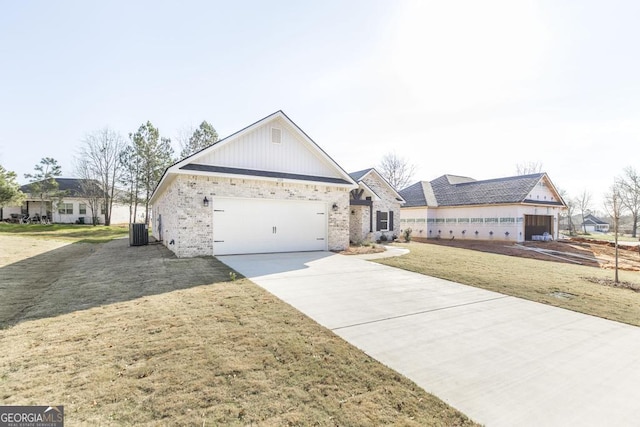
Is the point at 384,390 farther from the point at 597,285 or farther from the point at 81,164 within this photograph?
the point at 81,164

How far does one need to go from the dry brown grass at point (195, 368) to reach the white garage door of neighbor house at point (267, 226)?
19.9 ft

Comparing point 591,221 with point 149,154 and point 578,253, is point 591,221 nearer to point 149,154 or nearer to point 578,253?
point 578,253

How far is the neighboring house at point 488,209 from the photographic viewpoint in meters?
21.7

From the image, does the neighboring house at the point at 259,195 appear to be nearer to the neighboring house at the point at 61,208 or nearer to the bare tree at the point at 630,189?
the neighboring house at the point at 61,208

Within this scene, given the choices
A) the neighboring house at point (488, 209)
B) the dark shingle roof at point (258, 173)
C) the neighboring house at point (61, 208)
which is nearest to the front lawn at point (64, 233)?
the neighboring house at point (61, 208)

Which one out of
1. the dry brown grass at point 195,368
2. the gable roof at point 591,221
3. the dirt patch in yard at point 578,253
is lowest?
the dirt patch in yard at point 578,253

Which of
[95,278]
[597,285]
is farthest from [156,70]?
[597,285]

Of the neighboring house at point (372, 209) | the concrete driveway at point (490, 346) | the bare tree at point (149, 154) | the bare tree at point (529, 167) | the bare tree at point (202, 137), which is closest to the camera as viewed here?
the concrete driveway at point (490, 346)

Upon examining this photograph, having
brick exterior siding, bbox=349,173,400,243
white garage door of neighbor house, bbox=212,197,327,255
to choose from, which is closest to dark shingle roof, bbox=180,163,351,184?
white garage door of neighbor house, bbox=212,197,327,255

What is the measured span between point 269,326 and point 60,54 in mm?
13426

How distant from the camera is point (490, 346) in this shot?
4129 millimetres

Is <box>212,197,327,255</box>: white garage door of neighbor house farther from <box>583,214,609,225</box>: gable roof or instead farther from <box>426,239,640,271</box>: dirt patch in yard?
<box>583,214,609,225</box>: gable roof

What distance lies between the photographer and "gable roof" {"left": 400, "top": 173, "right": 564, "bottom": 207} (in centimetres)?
2205

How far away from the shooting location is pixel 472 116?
15820 millimetres
